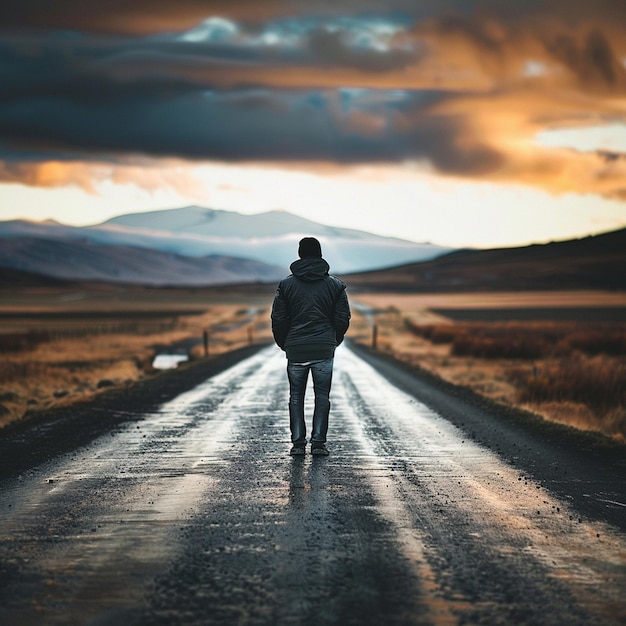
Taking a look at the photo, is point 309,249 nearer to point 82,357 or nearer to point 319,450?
point 319,450

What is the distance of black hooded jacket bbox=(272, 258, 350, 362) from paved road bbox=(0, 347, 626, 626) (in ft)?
4.39

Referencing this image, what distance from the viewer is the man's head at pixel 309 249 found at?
9859 millimetres

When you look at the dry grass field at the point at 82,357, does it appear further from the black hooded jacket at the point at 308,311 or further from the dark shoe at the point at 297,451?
the black hooded jacket at the point at 308,311

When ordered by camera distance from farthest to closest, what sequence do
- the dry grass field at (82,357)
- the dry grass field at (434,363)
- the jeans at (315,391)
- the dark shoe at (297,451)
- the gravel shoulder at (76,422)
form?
1. the dry grass field at (82,357)
2. the dry grass field at (434,363)
3. the gravel shoulder at (76,422)
4. the dark shoe at (297,451)
5. the jeans at (315,391)

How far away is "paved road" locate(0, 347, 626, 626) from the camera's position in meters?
4.78

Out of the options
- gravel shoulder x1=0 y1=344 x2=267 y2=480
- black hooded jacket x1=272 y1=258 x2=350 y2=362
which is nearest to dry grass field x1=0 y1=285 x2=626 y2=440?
gravel shoulder x1=0 y1=344 x2=267 y2=480

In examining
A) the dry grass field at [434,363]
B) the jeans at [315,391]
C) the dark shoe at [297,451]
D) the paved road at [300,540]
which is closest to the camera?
the paved road at [300,540]

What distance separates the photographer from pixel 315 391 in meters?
10.2

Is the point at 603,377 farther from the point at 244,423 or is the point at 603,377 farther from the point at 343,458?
the point at 343,458

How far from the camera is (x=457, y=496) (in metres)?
7.96

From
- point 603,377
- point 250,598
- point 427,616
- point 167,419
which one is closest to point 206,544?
point 250,598

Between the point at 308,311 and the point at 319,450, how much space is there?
169 cm

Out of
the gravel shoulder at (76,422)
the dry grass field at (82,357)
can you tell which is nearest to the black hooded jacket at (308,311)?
the gravel shoulder at (76,422)

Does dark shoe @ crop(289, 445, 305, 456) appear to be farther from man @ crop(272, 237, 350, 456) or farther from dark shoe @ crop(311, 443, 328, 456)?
man @ crop(272, 237, 350, 456)
